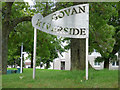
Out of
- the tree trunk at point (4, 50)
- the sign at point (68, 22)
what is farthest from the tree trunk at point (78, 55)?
the tree trunk at point (4, 50)

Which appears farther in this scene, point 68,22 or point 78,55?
point 78,55

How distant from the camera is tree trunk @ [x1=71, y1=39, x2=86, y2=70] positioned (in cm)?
1004

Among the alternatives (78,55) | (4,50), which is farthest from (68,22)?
(4,50)

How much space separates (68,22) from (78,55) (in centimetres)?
294

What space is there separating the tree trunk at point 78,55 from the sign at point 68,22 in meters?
2.65

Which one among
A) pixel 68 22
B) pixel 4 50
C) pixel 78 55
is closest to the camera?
pixel 68 22

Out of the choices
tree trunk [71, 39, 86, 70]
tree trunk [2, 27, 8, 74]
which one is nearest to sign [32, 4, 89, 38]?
tree trunk [71, 39, 86, 70]

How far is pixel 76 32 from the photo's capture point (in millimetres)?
7734

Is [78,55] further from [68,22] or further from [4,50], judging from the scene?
[4,50]

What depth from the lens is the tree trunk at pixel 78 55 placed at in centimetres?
1004

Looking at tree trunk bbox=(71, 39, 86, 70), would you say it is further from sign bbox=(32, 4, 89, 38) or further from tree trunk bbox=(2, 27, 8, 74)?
tree trunk bbox=(2, 27, 8, 74)

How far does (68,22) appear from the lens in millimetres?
7820

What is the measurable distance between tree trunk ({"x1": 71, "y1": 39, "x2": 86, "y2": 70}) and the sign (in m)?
2.65

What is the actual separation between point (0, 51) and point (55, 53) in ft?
78.8
